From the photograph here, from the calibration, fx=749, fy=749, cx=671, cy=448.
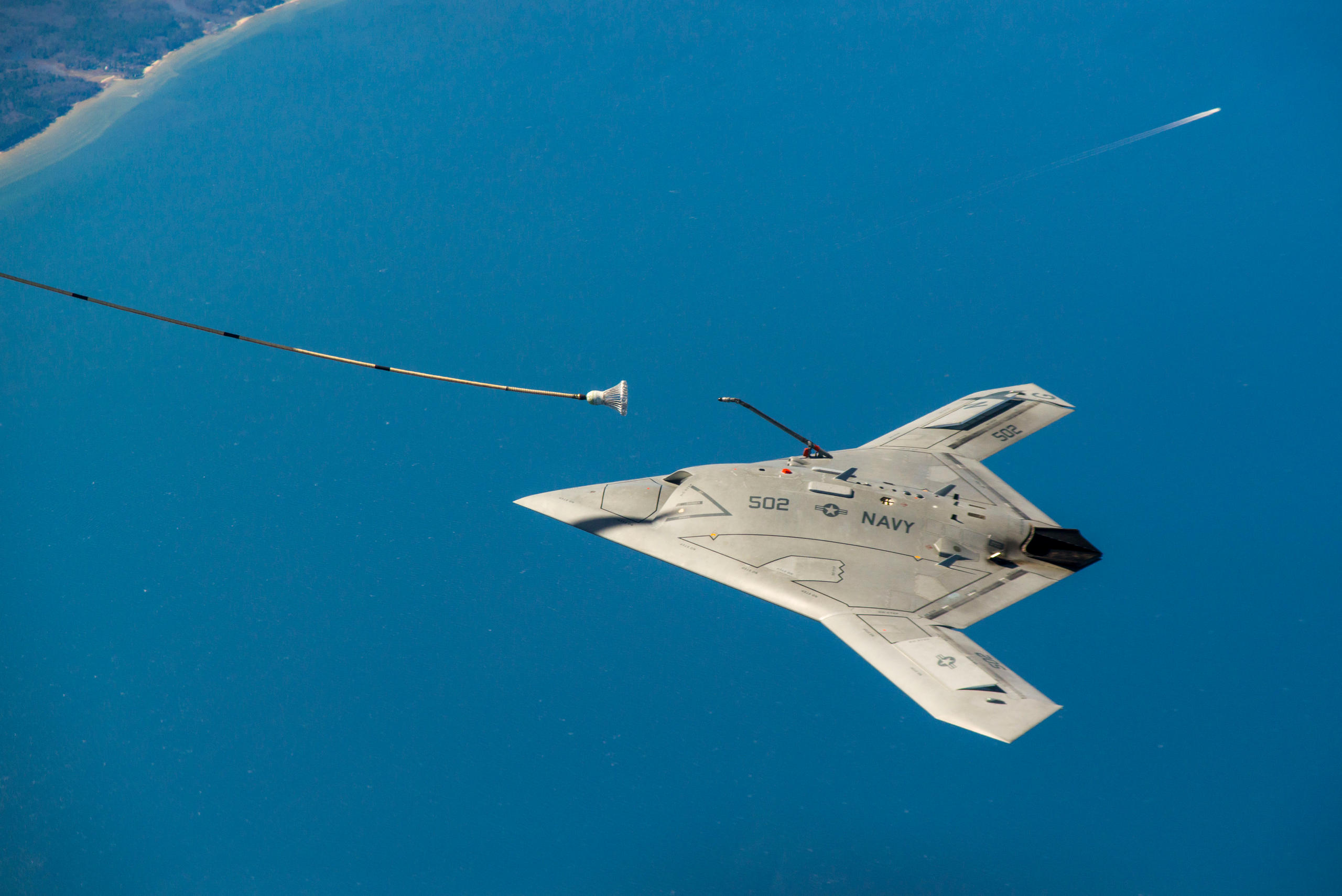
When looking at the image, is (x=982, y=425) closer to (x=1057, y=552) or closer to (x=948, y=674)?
(x=1057, y=552)

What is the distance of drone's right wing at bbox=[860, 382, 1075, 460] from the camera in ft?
74.7

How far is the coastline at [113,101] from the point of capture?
97.8ft

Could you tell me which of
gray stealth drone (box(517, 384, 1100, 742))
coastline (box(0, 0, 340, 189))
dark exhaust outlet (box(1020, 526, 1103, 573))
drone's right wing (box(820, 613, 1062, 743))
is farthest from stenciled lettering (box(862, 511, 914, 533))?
coastline (box(0, 0, 340, 189))

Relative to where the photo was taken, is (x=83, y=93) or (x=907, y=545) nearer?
(x=907, y=545)

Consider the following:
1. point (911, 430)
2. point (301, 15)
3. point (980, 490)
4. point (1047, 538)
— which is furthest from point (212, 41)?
point (1047, 538)

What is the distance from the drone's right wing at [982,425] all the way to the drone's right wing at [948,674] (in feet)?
20.0

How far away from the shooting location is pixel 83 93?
1241 inches

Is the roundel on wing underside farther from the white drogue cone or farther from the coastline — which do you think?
the coastline

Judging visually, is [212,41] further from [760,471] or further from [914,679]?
[914,679]

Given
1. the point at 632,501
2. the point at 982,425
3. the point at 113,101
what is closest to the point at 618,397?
the point at 632,501

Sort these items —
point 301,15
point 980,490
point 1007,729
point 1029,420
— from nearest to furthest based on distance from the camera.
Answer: point 1007,729, point 980,490, point 1029,420, point 301,15

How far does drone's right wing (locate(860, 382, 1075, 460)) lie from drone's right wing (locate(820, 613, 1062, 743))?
6104 mm

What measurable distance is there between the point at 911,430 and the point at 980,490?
2.84 m

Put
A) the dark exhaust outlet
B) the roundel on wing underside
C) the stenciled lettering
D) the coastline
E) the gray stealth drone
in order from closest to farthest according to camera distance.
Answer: the gray stealth drone, the stenciled lettering, the dark exhaust outlet, the roundel on wing underside, the coastline
